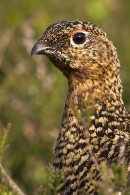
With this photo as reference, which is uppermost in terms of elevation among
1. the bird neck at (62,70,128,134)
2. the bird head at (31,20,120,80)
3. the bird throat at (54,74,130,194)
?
the bird head at (31,20,120,80)

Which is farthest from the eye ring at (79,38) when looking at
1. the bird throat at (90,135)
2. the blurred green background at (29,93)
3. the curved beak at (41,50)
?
the blurred green background at (29,93)

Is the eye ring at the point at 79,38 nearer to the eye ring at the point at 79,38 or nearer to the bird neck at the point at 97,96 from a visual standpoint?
the eye ring at the point at 79,38

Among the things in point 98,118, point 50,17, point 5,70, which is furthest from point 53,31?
point 50,17

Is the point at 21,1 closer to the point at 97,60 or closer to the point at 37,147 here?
the point at 37,147

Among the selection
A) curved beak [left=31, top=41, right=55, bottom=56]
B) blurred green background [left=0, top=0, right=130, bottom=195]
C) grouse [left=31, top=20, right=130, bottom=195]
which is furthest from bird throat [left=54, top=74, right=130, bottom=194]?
blurred green background [left=0, top=0, right=130, bottom=195]

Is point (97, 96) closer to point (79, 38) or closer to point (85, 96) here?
point (85, 96)

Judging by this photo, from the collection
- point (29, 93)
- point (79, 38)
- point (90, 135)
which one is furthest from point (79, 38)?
point (29, 93)

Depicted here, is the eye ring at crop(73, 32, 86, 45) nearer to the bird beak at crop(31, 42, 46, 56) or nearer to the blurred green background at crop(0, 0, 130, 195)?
the bird beak at crop(31, 42, 46, 56)

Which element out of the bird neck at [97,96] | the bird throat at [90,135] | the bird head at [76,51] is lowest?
the bird throat at [90,135]
